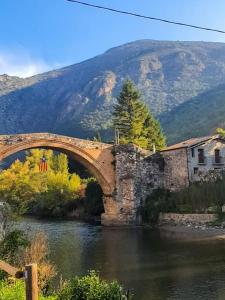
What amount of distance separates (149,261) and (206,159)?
2279cm

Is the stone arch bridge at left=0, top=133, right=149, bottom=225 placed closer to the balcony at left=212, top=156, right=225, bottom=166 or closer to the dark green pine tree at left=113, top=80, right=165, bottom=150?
the balcony at left=212, top=156, right=225, bottom=166

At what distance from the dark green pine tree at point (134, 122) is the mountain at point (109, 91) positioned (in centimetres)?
5618

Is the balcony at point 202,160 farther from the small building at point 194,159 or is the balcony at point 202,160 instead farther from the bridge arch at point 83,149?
the bridge arch at point 83,149

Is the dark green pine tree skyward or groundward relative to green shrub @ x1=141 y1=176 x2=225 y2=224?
skyward

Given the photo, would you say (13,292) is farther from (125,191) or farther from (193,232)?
(125,191)

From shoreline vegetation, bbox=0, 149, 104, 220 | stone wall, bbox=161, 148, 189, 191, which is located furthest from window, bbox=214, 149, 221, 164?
shoreline vegetation, bbox=0, 149, 104, 220

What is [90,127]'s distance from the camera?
420ft

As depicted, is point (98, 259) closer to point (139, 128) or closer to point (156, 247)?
point (156, 247)

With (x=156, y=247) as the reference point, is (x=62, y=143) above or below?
above

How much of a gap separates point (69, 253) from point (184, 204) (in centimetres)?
1653

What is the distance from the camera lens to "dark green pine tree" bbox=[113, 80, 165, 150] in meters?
61.0

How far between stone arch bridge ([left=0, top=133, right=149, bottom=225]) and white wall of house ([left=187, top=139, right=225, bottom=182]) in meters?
5.23

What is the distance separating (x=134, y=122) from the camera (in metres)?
62.1

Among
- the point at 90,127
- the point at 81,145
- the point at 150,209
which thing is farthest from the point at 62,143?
the point at 90,127
